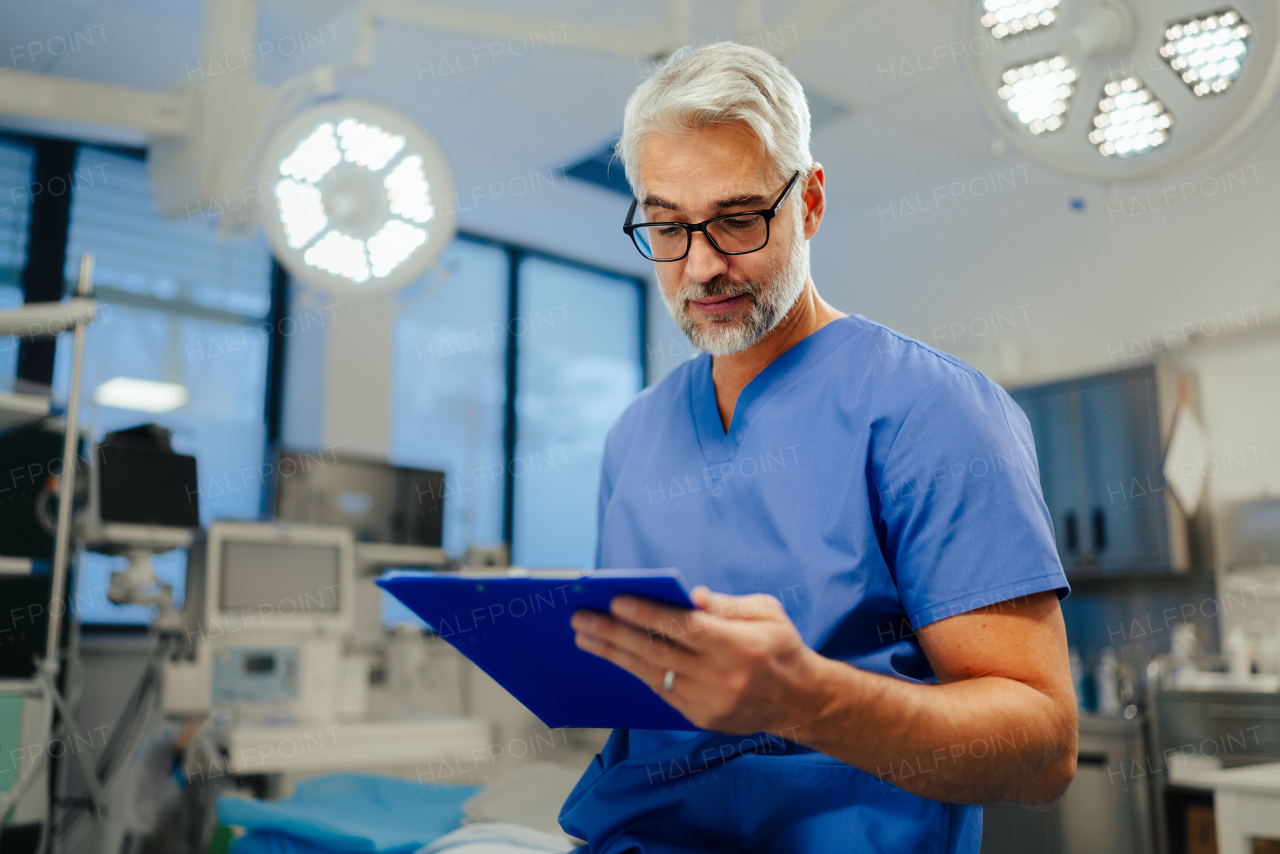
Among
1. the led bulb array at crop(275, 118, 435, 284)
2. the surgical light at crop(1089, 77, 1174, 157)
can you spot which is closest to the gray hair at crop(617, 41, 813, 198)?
the surgical light at crop(1089, 77, 1174, 157)

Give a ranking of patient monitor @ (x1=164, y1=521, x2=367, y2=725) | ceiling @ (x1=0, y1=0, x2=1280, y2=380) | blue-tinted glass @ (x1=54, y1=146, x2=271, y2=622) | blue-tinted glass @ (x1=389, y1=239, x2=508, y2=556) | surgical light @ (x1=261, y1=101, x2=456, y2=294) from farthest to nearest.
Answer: blue-tinted glass @ (x1=389, y1=239, x2=508, y2=556), blue-tinted glass @ (x1=54, y1=146, x2=271, y2=622), ceiling @ (x1=0, y1=0, x2=1280, y2=380), patient monitor @ (x1=164, y1=521, x2=367, y2=725), surgical light @ (x1=261, y1=101, x2=456, y2=294)

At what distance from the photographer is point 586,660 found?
0.82 metres

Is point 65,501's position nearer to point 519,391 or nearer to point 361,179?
point 361,179

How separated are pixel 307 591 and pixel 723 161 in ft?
8.24

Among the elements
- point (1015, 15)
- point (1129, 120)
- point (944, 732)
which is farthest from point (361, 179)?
point (944, 732)

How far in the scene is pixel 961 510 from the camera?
0.90 meters

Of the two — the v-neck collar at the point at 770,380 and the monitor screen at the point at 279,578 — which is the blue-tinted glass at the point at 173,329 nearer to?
the monitor screen at the point at 279,578

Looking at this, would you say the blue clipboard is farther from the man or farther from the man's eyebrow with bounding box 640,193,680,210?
the man's eyebrow with bounding box 640,193,680,210

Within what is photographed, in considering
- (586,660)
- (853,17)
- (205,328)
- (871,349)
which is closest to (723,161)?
(871,349)

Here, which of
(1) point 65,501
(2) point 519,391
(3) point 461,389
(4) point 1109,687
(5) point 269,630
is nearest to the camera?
(1) point 65,501

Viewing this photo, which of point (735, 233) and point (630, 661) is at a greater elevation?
point (735, 233)

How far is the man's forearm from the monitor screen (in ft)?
8.44

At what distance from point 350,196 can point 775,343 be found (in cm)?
84

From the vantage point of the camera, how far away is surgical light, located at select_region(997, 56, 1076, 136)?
118 cm
